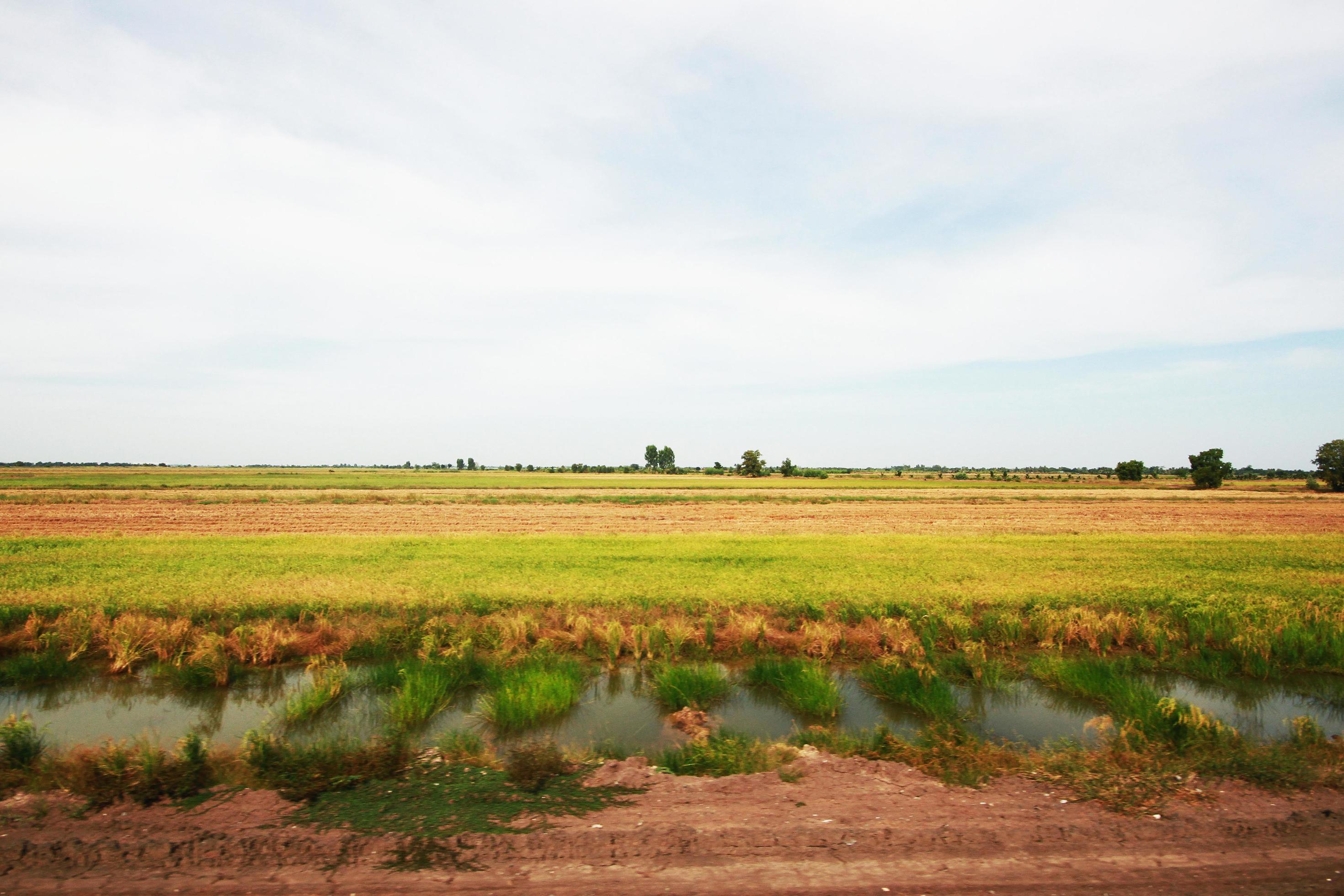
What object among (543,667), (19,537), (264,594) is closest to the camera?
(543,667)

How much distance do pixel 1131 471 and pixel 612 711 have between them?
17112 centimetres

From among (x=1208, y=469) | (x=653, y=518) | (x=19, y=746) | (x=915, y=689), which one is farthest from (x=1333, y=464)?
(x=19, y=746)

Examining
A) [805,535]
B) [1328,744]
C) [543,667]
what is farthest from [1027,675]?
[805,535]

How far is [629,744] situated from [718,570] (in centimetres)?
1158

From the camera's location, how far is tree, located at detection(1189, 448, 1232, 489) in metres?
107

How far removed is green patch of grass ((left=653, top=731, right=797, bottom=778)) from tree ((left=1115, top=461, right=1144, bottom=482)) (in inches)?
6637

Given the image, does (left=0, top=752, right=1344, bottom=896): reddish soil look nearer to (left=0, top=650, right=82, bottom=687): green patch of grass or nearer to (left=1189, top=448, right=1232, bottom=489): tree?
(left=0, top=650, right=82, bottom=687): green patch of grass

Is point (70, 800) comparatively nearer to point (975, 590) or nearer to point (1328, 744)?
point (1328, 744)

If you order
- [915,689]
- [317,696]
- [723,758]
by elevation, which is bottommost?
[915,689]

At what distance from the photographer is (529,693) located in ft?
33.1

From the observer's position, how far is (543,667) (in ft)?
38.1

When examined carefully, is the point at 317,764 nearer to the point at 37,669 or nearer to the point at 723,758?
the point at 723,758

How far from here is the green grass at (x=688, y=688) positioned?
418 inches

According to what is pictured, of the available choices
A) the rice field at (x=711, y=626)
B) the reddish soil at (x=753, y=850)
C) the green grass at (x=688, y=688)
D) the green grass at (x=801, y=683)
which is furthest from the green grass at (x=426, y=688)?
the green grass at (x=801, y=683)
